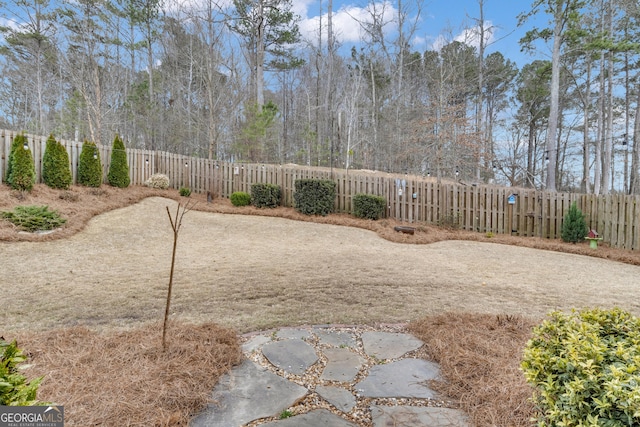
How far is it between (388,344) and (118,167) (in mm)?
11107

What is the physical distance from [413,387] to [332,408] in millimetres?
521

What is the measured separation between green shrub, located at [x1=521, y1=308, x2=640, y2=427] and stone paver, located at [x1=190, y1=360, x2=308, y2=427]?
1.17m

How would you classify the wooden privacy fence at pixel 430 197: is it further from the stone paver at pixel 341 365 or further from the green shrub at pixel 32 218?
the stone paver at pixel 341 365

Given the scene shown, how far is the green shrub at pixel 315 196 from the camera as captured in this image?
32.7 ft

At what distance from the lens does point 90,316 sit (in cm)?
299

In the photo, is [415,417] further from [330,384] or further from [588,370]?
[588,370]

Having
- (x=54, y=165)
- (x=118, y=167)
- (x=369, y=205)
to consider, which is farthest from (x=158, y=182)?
(x=369, y=205)

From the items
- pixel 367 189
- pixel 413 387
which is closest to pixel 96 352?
pixel 413 387

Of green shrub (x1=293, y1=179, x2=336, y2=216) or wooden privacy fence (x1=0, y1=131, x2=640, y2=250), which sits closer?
wooden privacy fence (x1=0, y1=131, x2=640, y2=250)

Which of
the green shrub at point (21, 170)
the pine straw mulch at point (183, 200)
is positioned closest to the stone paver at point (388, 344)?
the pine straw mulch at point (183, 200)

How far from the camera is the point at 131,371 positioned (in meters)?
1.81

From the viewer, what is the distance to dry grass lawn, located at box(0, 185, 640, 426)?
1.76 meters

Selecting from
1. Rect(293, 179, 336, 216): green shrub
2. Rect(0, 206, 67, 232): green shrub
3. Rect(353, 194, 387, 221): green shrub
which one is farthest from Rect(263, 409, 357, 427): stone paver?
Rect(293, 179, 336, 216): green shrub

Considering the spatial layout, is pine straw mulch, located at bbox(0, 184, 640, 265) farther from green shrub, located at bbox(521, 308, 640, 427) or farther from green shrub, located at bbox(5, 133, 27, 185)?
green shrub, located at bbox(521, 308, 640, 427)
